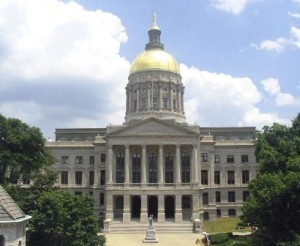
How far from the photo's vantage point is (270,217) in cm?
3388

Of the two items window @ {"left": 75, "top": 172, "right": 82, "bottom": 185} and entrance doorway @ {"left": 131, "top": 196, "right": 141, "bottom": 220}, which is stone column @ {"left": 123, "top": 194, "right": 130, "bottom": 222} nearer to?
entrance doorway @ {"left": 131, "top": 196, "right": 141, "bottom": 220}

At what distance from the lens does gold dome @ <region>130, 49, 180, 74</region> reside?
3853 inches

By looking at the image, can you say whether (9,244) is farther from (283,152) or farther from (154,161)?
(154,161)

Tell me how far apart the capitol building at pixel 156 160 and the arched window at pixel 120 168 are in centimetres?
9

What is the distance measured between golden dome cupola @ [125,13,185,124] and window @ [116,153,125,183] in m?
12.6

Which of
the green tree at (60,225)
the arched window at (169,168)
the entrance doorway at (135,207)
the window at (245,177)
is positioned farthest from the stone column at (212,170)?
the green tree at (60,225)

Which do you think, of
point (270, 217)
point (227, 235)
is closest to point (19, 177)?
point (227, 235)

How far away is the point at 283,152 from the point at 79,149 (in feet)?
156

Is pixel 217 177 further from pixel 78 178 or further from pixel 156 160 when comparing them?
pixel 78 178

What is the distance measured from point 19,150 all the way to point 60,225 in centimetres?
2470

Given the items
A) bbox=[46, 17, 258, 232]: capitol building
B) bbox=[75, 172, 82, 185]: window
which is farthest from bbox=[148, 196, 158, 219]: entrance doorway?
bbox=[75, 172, 82, 185]: window

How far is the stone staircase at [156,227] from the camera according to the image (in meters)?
71.9

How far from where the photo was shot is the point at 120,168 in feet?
273

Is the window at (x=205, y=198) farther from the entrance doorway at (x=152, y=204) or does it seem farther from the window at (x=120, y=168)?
the window at (x=120, y=168)
